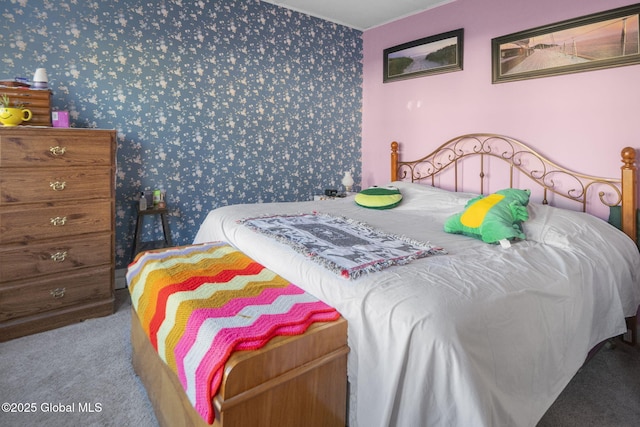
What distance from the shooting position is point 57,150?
229 cm

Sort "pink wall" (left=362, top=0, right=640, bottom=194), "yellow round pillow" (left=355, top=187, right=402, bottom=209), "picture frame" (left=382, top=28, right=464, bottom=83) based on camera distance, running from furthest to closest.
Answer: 1. "picture frame" (left=382, top=28, right=464, bottom=83)
2. "yellow round pillow" (left=355, top=187, right=402, bottom=209)
3. "pink wall" (left=362, top=0, right=640, bottom=194)

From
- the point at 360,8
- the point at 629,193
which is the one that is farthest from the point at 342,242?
the point at 360,8

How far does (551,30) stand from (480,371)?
8.68 ft

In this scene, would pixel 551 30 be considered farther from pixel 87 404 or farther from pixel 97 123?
pixel 87 404

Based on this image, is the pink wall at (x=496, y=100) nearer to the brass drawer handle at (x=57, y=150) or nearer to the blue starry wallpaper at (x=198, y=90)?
the blue starry wallpaper at (x=198, y=90)

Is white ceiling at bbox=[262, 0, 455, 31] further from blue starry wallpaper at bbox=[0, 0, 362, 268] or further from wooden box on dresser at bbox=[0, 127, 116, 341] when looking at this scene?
wooden box on dresser at bbox=[0, 127, 116, 341]

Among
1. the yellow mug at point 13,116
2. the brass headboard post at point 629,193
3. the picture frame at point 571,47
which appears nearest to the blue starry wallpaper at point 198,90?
the yellow mug at point 13,116

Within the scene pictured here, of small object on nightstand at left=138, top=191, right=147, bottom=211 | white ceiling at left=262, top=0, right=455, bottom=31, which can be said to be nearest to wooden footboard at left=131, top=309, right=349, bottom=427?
small object on nightstand at left=138, top=191, right=147, bottom=211

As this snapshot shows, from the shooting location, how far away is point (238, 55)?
3447 millimetres

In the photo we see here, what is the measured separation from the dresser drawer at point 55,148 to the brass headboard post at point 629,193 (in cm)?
325

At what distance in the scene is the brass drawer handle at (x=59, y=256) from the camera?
7.67 feet

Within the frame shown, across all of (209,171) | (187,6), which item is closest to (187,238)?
(209,171)

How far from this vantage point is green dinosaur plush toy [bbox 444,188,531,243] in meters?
1.91

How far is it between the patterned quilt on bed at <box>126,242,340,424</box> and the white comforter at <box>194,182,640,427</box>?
0.12 metres
